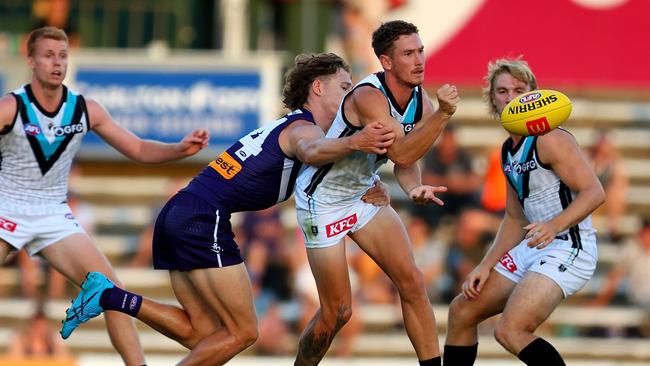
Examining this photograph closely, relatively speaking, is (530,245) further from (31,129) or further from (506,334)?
(31,129)

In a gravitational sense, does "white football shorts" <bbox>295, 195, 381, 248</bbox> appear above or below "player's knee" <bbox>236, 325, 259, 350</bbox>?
above

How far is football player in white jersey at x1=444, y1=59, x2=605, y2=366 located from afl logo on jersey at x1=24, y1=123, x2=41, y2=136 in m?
2.93

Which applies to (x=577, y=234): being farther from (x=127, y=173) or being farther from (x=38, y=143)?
(x=127, y=173)

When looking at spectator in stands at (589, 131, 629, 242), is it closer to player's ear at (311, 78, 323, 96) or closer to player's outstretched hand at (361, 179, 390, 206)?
player's outstretched hand at (361, 179, 390, 206)

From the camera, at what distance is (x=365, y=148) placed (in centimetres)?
664

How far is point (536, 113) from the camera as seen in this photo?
688 centimetres

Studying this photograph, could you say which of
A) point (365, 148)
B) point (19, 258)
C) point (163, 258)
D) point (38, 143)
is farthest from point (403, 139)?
point (19, 258)

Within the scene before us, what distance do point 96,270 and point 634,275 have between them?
754 centimetres

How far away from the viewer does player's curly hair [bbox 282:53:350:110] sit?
7.53 meters

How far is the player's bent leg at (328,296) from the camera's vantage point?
7352 millimetres

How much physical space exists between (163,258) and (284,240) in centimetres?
646

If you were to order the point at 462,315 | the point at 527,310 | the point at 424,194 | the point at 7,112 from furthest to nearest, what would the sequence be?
the point at 7,112 < the point at 462,315 < the point at 527,310 < the point at 424,194

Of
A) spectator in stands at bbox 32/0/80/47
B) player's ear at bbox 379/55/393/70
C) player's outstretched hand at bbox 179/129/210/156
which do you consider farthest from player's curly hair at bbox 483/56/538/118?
spectator in stands at bbox 32/0/80/47

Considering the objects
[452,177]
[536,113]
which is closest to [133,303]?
[536,113]
